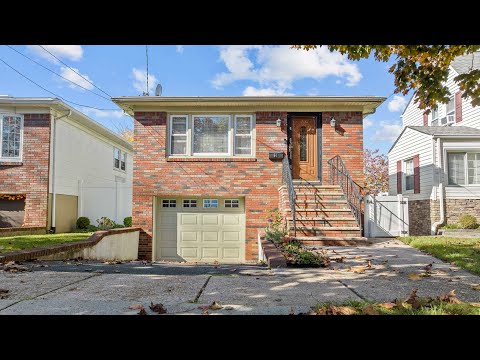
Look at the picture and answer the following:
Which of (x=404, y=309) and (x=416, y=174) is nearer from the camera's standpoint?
(x=404, y=309)

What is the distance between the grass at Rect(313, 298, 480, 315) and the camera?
2729mm

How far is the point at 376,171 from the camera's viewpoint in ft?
91.8

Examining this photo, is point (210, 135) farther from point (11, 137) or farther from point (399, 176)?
point (399, 176)

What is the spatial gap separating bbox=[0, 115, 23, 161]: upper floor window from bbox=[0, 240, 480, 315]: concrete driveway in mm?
8945

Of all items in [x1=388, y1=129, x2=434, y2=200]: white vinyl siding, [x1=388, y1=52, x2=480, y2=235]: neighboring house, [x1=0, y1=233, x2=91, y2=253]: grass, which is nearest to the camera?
[x1=0, y1=233, x2=91, y2=253]: grass

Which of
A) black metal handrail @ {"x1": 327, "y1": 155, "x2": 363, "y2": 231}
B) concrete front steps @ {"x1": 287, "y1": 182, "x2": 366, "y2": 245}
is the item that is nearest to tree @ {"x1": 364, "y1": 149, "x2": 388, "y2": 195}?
black metal handrail @ {"x1": 327, "y1": 155, "x2": 363, "y2": 231}

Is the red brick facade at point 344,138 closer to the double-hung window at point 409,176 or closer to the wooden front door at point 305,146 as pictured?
the wooden front door at point 305,146

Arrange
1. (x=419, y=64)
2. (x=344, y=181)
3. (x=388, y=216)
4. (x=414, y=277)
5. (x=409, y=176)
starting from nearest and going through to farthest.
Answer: (x=414, y=277) → (x=419, y=64) → (x=388, y=216) → (x=344, y=181) → (x=409, y=176)

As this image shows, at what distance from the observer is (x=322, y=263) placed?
5.59 meters

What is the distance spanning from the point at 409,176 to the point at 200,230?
395 inches

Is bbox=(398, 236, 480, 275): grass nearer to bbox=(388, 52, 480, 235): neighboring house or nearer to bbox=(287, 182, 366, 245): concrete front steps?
bbox=(287, 182, 366, 245): concrete front steps

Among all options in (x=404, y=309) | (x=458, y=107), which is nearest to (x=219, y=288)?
(x=404, y=309)

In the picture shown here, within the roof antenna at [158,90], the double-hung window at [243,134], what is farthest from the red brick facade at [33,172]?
the double-hung window at [243,134]
